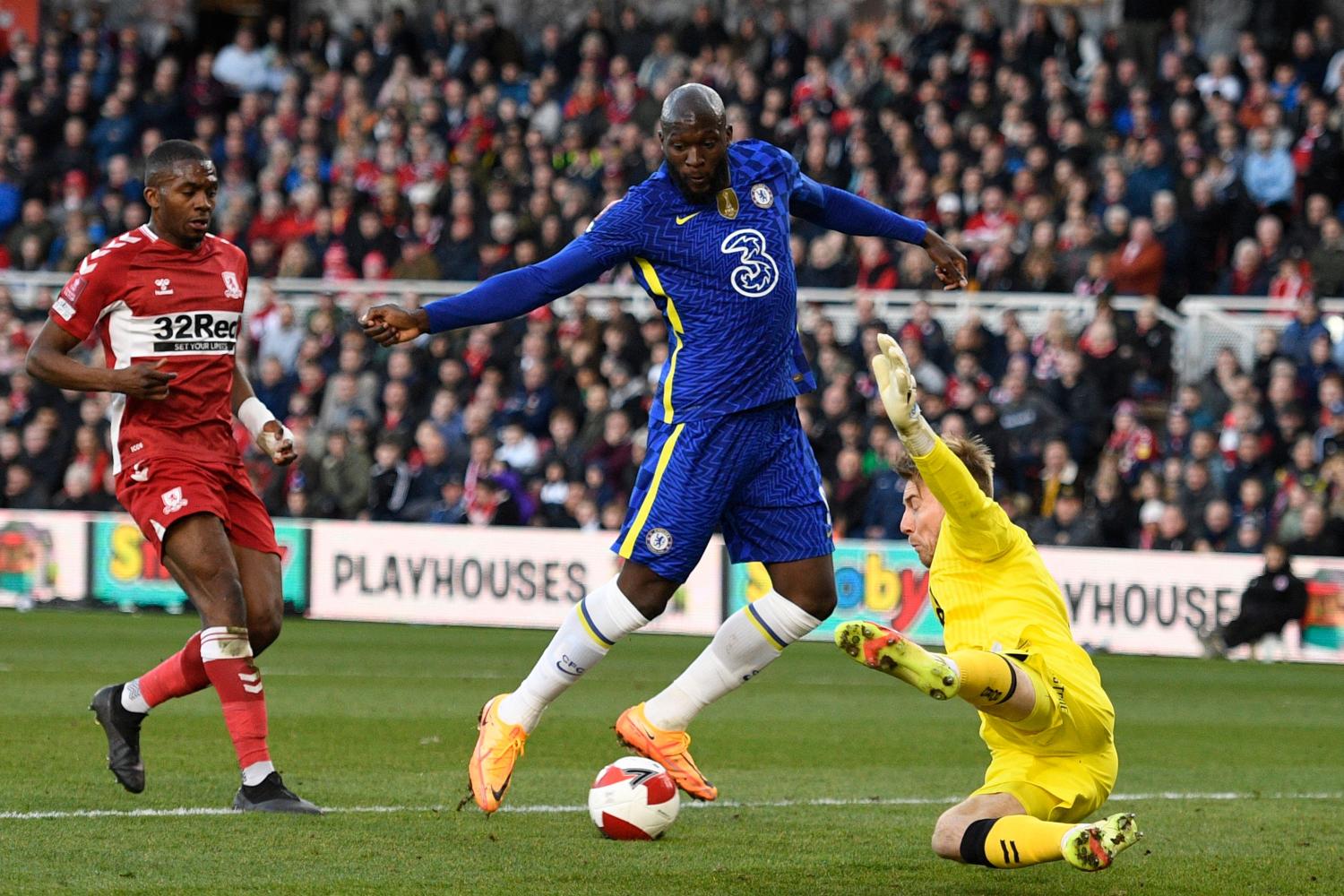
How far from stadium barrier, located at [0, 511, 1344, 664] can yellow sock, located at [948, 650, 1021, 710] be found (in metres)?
9.09

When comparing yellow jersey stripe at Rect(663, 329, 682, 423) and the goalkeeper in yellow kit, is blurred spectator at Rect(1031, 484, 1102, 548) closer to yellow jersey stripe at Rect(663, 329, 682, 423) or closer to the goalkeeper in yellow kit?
yellow jersey stripe at Rect(663, 329, 682, 423)

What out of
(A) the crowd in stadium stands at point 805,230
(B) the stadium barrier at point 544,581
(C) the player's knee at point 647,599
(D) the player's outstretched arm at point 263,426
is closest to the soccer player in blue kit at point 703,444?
(C) the player's knee at point 647,599

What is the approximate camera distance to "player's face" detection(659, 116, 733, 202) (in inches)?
272

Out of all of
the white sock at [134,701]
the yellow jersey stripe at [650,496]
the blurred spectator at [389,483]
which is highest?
the yellow jersey stripe at [650,496]

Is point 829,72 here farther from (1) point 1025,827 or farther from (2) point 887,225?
(1) point 1025,827

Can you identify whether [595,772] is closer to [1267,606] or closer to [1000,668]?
[1000,668]

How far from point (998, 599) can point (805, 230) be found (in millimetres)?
14714

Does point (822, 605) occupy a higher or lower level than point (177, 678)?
higher

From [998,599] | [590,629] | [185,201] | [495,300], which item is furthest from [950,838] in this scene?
[185,201]

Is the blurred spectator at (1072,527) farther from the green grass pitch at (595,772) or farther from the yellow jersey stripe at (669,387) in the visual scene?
the yellow jersey stripe at (669,387)

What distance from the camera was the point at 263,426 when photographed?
768cm

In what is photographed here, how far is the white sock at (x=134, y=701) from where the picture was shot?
25.2 feet

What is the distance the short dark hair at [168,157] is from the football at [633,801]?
267cm

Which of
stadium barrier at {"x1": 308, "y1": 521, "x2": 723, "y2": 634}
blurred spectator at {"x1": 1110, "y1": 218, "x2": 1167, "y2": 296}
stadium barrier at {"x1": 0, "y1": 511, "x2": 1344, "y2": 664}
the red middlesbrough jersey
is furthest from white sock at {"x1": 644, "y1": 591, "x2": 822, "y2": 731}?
blurred spectator at {"x1": 1110, "y1": 218, "x2": 1167, "y2": 296}
